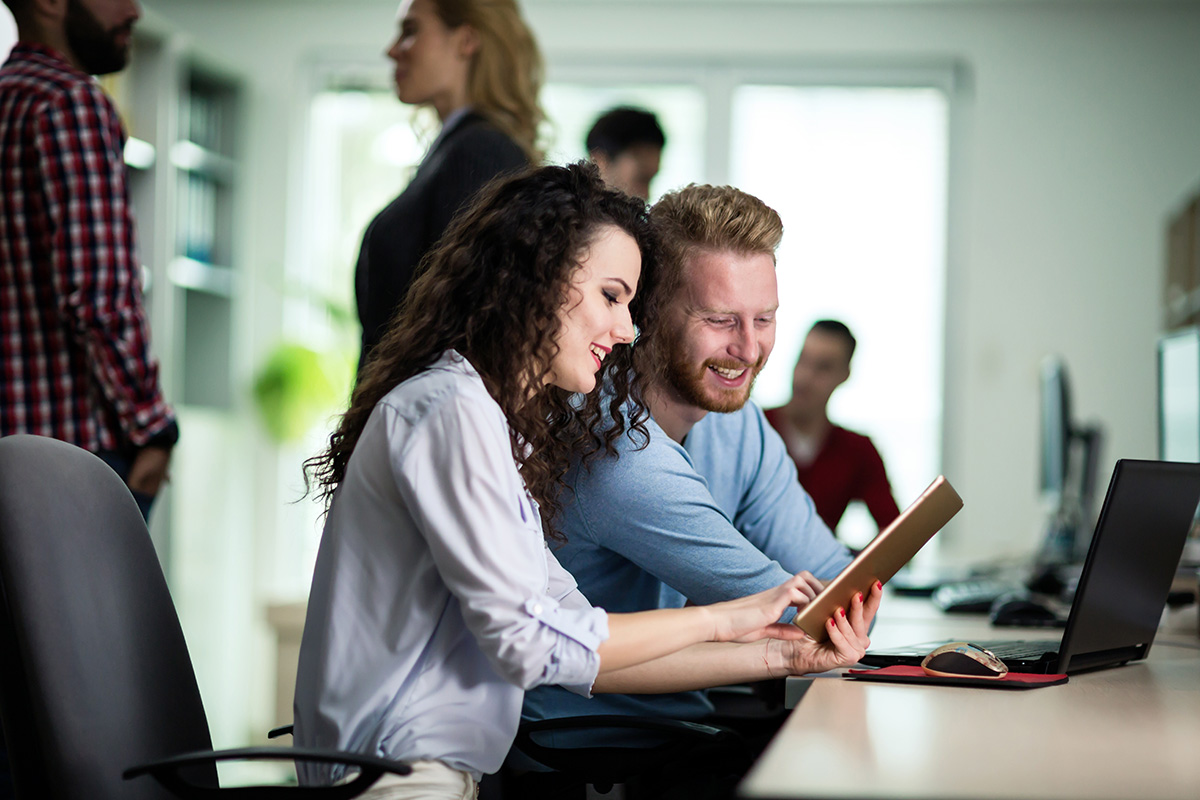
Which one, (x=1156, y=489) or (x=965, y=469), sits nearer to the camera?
(x=1156, y=489)

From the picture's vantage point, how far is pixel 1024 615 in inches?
77.0

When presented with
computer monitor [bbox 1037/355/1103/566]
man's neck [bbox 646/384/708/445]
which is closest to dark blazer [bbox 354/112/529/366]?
man's neck [bbox 646/384/708/445]

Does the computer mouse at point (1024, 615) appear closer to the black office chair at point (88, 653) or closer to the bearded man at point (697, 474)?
the bearded man at point (697, 474)

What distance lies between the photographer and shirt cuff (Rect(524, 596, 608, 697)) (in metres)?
1.15

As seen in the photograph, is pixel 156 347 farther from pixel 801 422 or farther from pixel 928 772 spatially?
pixel 928 772

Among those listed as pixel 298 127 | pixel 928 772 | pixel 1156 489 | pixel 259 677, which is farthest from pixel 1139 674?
pixel 298 127

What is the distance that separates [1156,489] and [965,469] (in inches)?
137

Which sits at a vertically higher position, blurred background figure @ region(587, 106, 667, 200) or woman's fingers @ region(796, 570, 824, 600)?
blurred background figure @ region(587, 106, 667, 200)

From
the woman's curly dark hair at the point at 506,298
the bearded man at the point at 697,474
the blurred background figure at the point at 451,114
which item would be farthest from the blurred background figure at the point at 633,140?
the woman's curly dark hair at the point at 506,298

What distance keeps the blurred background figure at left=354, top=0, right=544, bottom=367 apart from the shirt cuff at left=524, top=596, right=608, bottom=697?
95cm

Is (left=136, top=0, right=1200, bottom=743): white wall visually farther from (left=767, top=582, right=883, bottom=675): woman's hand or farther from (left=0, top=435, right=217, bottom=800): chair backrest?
(left=0, top=435, right=217, bottom=800): chair backrest

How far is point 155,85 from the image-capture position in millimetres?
4012

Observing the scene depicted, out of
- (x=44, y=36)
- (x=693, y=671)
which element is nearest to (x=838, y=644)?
(x=693, y=671)

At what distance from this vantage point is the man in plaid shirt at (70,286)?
204cm
